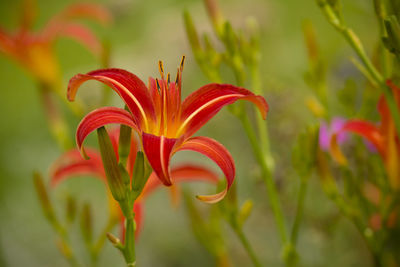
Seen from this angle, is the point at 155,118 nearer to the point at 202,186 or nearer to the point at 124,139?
the point at 124,139

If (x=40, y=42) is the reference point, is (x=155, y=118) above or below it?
below

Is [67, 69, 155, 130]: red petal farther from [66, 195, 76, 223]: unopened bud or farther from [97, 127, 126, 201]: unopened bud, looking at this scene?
[66, 195, 76, 223]: unopened bud

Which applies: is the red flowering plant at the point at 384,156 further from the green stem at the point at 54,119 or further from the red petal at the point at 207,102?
the green stem at the point at 54,119

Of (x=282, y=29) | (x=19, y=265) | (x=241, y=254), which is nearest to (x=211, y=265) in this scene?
(x=241, y=254)

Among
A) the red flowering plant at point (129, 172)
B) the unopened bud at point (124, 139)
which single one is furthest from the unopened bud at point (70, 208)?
the unopened bud at point (124, 139)

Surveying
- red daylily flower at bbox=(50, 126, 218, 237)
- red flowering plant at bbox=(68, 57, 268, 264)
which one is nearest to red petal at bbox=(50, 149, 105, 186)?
red daylily flower at bbox=(50, 126, 218, 237)

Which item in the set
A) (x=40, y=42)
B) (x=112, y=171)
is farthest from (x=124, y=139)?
(x=40, y=42)
